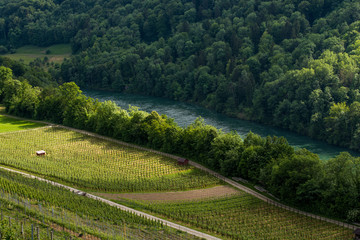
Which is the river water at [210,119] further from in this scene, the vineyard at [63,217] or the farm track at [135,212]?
the vineyard at [63,217]

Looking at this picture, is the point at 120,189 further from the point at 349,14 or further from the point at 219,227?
the point at 349,14

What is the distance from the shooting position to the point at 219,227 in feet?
222

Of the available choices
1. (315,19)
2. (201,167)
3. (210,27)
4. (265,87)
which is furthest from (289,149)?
(210,27)

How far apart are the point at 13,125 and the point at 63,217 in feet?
216

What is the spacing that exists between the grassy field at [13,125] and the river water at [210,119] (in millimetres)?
39861

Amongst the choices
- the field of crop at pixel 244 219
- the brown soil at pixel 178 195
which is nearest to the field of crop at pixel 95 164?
the brown soil at pixel 178 195

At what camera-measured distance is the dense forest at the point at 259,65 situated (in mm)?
131375

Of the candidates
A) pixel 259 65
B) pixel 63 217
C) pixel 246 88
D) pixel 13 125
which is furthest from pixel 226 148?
pixel 259 65

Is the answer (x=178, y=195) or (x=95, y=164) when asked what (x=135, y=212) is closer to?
(x=178, y=195)

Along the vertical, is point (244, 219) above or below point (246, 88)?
below

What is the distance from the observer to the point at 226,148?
301 feet

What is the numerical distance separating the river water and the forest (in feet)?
10.0

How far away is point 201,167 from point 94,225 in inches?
1357

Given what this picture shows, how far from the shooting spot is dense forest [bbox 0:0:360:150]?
131m
